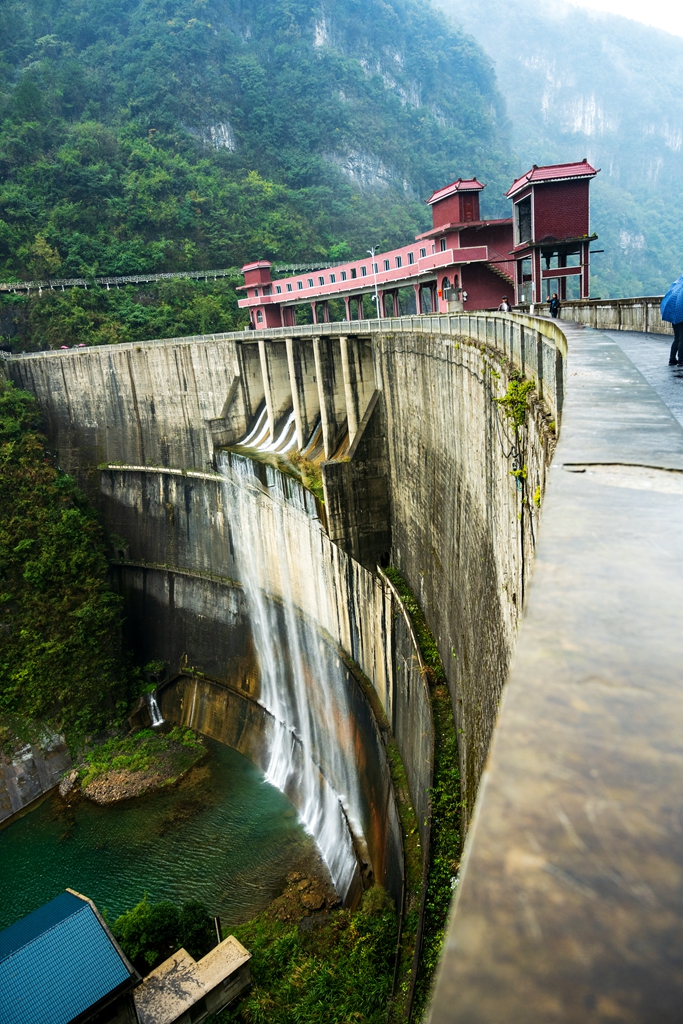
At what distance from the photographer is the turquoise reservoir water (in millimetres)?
19562

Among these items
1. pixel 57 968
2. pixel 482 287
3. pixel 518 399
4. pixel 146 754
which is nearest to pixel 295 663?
pixel 146 754

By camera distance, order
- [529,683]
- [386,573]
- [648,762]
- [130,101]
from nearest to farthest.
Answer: [648,762], [529,683], [386,573], [130,101]

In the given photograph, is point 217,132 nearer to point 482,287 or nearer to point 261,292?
point 261,292

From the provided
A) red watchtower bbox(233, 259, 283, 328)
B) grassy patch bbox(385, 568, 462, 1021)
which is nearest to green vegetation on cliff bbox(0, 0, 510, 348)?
red watchtower bbox(233, 259, 283, 328)

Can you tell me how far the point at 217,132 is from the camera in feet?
215

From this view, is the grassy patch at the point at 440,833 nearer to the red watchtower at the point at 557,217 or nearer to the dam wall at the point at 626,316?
the dam wall at the point at 626,316

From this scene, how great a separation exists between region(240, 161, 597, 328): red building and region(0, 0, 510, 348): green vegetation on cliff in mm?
16100

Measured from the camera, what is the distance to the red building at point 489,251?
75.4 feet

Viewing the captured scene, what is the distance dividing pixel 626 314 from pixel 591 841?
14.0 metres

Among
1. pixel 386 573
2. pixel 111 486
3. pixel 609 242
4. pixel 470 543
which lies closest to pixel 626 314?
pixel 470 543

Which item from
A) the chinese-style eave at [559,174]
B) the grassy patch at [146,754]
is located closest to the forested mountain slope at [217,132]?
the grassy patch at [146,754]

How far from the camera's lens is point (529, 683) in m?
1.38

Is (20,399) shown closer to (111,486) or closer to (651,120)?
(111,486)

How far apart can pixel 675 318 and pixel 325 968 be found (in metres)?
14.0
